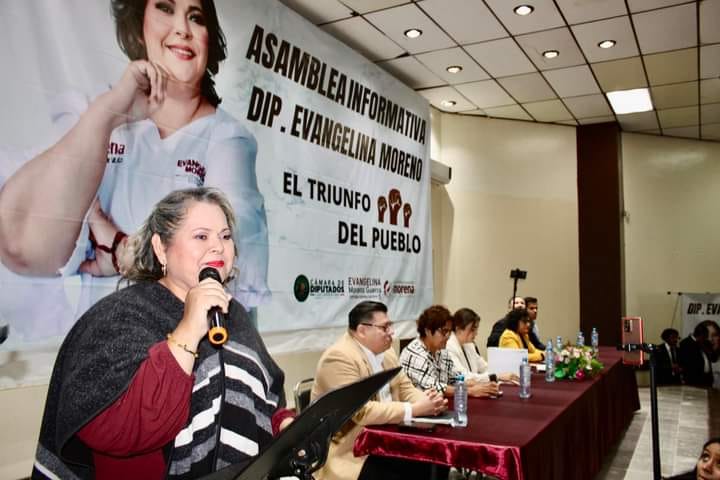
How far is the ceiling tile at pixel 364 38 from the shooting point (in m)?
4.65

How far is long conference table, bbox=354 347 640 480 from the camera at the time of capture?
2.23 meters

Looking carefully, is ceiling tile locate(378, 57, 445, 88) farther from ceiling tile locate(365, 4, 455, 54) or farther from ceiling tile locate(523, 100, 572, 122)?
ceiling tile locate(523, 100, 572, 122)

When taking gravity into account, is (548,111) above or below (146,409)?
above

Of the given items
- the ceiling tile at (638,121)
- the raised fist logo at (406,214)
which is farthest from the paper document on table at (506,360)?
the ceiling tile at (638,121)

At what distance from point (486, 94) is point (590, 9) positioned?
2.13 m

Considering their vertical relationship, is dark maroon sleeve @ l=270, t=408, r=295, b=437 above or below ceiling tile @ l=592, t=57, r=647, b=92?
below

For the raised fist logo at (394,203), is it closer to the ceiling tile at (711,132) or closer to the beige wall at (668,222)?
the beige wall at (668,222)

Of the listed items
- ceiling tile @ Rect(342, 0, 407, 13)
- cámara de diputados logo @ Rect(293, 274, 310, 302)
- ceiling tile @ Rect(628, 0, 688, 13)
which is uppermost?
ceiling tile @ Rect(628, 0, 688, 13)

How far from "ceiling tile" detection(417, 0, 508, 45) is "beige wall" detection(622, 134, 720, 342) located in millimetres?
4215

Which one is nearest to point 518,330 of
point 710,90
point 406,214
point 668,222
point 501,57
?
point 406,214

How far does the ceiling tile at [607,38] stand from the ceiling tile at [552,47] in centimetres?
8

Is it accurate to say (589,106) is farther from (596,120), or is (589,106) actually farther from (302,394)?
(302,394)

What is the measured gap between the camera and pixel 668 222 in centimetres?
824

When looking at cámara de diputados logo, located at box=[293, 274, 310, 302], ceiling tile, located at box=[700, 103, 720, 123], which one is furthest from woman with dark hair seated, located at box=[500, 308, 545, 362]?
ceiling tile, located at box=[700, 103, 720, 123]
